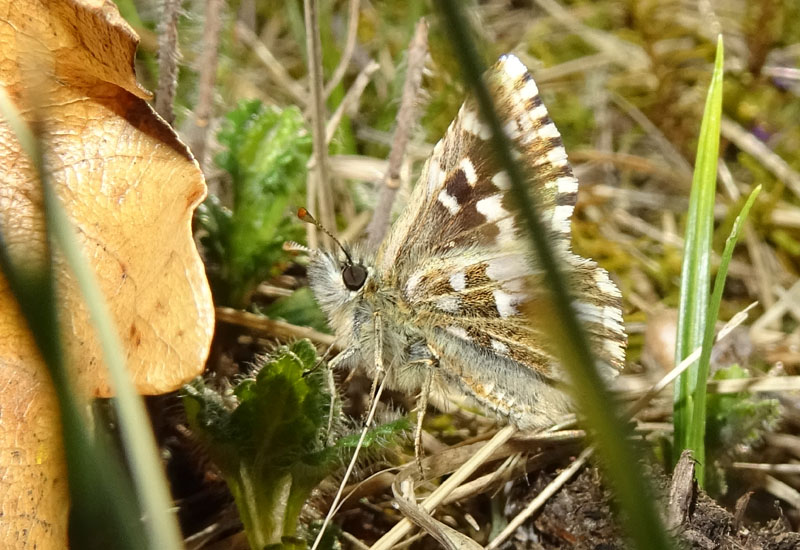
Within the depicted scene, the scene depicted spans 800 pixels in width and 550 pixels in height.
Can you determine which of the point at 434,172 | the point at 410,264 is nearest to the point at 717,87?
the point at 434,172

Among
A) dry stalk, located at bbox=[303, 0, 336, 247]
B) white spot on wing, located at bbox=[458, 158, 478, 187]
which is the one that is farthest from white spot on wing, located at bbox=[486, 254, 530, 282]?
dry stalk, located at bbox=[303, 0, 336, 247]

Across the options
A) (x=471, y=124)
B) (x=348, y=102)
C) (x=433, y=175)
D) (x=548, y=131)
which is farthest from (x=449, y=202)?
(x=348, y=102)

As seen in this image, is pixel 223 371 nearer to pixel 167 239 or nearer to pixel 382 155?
pixel 167 239

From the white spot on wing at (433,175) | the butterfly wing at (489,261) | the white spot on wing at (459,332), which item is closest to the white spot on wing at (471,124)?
the butterfly wing at (489,261)

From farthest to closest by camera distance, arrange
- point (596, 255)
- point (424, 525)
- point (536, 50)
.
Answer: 1. point (536, 50)
2. point (596, 255)
3. point (424, 525)

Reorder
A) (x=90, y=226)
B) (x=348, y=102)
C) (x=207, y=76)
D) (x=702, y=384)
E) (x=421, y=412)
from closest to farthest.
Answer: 1. (x=90, y=226)
2. (x=702, y=384)
3. (x=421, y=412)
4. (x=207, y=76)
5. (x=348, y=102)

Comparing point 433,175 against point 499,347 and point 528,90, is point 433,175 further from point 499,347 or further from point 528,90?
point 499,347

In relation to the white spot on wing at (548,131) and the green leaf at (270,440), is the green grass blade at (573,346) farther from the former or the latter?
the white spot on wing at (548,131)

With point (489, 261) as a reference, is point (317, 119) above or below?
above
